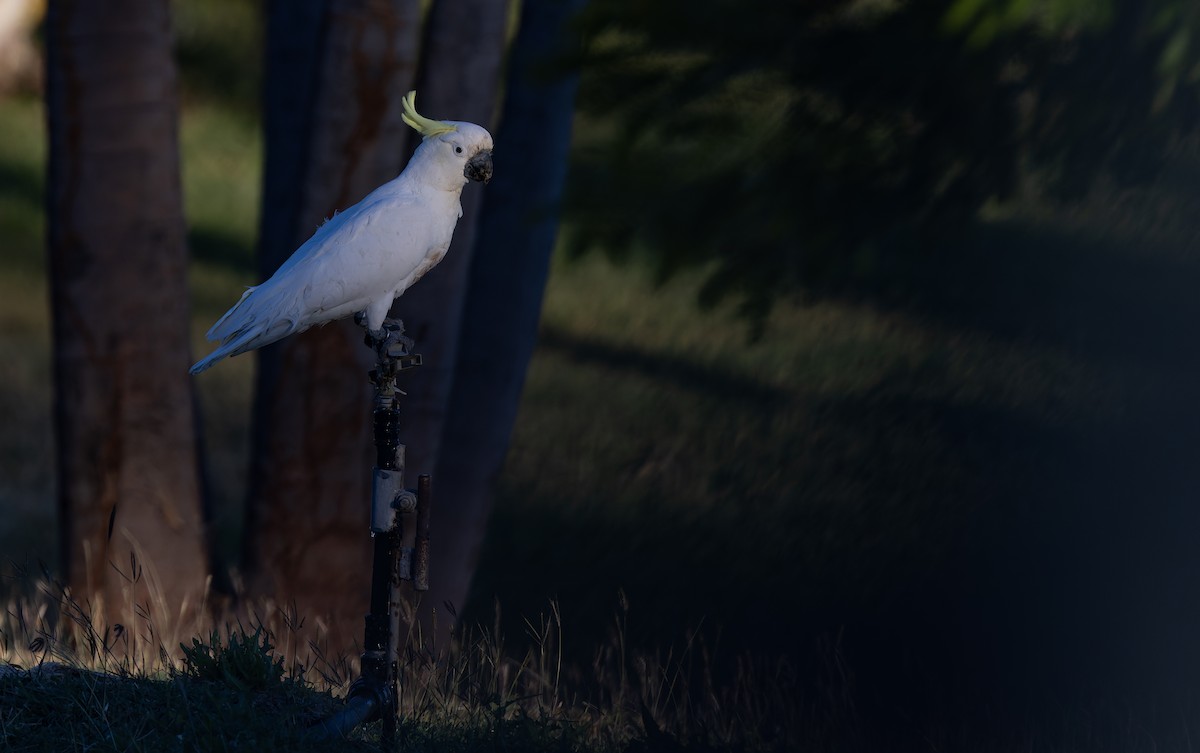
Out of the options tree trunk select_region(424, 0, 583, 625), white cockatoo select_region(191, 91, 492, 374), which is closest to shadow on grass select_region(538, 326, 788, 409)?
tree trunk select_region(424, 0, 583, 625)

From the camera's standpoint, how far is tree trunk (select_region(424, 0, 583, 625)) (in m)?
6.68

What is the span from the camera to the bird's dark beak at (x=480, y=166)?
12.0ft

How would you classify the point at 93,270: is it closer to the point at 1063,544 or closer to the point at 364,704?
the point at 364,704

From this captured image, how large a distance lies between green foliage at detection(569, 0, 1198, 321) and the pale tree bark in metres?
1.92

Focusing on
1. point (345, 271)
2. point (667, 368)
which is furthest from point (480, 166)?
point (667, 368)

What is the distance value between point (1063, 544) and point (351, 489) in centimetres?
514

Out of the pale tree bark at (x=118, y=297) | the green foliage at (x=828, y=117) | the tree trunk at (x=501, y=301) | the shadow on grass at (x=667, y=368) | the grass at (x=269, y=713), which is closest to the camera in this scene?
the grass at (x=269, y=713)

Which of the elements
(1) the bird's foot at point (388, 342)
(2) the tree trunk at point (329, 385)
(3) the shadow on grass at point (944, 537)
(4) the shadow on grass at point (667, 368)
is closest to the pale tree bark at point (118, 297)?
(2) the tree trunk at point (329, 385)

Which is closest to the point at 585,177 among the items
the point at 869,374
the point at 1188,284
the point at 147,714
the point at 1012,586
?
the point at 147,714

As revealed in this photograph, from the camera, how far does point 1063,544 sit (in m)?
8.80

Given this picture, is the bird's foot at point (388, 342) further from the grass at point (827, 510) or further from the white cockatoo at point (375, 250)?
the grass at point (827, 510)

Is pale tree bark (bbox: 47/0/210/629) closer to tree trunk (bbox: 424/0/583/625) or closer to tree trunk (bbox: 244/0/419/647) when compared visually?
tree trunk (bbox: 244/0/419/647)

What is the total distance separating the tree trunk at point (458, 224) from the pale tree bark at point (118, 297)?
3.42ft

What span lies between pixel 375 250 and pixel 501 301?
307 centimetres
